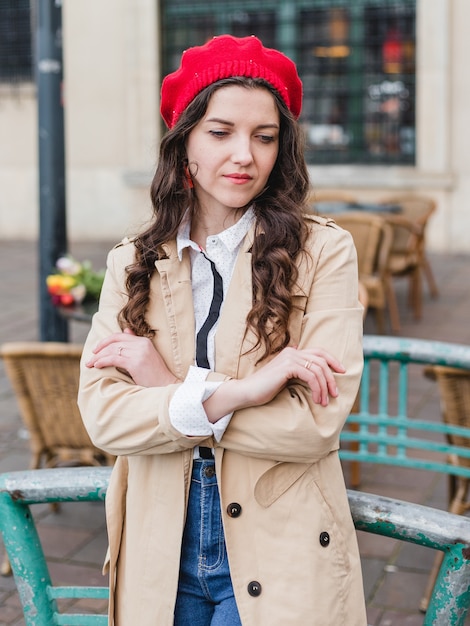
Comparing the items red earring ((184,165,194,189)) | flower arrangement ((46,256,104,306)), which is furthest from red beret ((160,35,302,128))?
flower arrangement ((46,256,104,306))

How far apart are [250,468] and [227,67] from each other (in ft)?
2.49

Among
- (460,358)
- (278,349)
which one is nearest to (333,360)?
(278,349)

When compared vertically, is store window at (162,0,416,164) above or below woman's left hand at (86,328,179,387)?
above

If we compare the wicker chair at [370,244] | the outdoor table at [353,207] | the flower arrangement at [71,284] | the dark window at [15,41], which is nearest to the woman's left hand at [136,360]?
the flower arrangement at [71,284]

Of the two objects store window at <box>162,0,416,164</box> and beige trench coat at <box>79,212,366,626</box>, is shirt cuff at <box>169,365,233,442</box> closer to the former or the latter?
beige trench coat at <box>79,212,366,626</box>

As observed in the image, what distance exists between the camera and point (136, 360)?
5.88 ft

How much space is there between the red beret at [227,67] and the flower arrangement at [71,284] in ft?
10.1

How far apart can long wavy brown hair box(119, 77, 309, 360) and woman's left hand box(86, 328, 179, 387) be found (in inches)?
1.7

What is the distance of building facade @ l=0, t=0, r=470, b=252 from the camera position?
11414 mm

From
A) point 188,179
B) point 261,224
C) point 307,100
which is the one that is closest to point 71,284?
point 188,179

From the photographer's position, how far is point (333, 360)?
1725mm

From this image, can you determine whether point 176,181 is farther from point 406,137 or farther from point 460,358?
point 406,137

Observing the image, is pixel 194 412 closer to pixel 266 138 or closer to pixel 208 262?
pixel 208 262

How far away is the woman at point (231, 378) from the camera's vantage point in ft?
5.58
